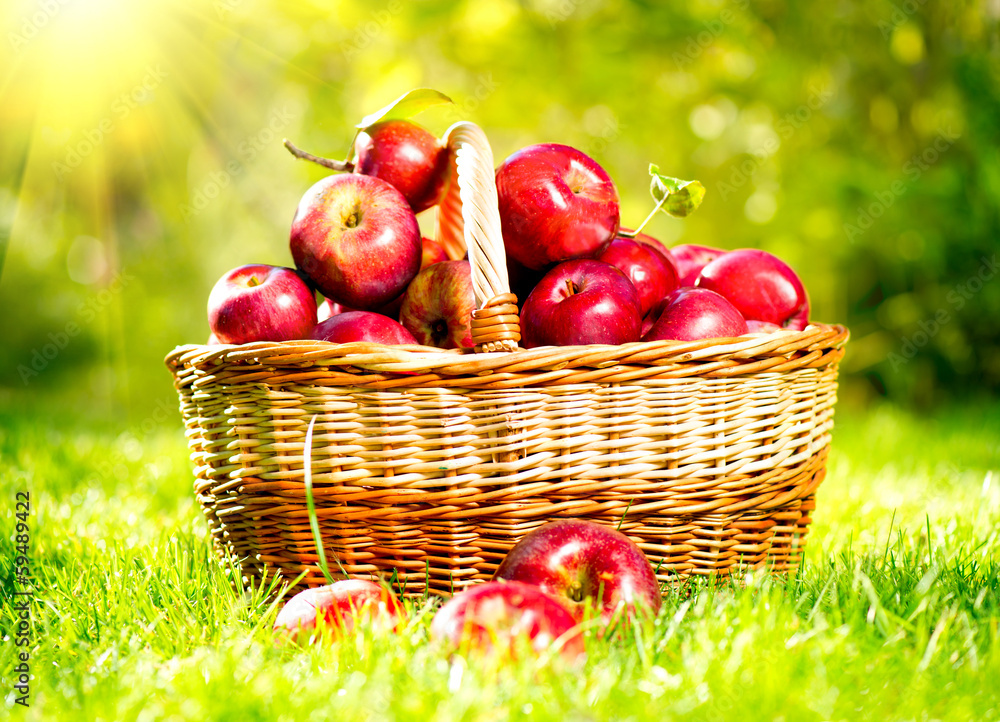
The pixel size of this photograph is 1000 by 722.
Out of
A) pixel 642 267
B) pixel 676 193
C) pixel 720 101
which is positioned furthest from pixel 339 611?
pixel 720 101

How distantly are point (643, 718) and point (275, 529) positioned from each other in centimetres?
91

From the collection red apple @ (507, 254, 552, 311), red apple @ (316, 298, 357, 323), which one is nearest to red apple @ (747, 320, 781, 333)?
red apple @ (507, 254, 552, 311)

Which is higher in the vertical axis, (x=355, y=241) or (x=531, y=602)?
(x=355, y=241)

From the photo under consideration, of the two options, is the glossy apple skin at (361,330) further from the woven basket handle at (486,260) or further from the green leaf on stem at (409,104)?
the green leaf on stem at (409,104)

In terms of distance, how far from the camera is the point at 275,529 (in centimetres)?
169

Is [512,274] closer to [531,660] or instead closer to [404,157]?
[404,157]

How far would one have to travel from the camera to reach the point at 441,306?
189cm

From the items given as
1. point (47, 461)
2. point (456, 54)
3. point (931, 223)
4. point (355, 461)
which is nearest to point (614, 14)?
point (456, 54)

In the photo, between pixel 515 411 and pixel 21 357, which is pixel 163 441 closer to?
pixel 515 411

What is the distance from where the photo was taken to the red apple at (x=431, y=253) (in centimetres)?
213

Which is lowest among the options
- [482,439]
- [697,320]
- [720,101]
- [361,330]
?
[482,439]

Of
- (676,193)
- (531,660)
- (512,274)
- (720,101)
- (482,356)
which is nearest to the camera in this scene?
(531,660)

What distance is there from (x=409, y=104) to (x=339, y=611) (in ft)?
4.25

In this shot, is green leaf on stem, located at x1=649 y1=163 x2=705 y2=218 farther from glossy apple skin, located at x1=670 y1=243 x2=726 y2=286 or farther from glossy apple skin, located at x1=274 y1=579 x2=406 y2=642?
glossy apple skin, located at x1=274 y1=579 x2=406 y2=642
